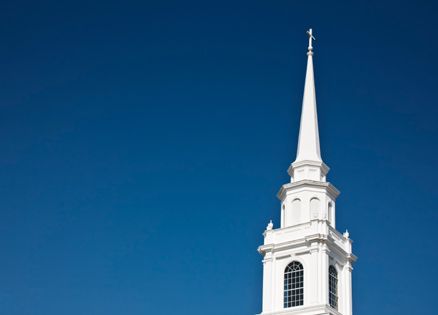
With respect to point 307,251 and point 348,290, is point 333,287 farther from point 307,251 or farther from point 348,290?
point 307,251

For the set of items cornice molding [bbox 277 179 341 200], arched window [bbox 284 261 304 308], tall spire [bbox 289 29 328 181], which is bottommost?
arched window [bbox 284 261 304 308]

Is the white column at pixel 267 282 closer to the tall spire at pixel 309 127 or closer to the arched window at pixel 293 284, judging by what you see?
the arched window at pixel 293 284

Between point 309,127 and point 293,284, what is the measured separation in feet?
52.1

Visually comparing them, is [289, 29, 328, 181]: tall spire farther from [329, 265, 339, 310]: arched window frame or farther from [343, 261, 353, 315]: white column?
[329, 265, 339, 310]: arched window frame

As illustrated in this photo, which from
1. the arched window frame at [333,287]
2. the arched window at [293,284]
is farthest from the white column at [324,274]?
the arched window at [293,284]

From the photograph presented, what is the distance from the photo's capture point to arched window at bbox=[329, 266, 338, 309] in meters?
74.8

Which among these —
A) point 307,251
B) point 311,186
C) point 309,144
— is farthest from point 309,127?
point 307,251

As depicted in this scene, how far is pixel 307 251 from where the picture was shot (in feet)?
249

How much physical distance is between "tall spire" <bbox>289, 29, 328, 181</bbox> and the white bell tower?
86 mm

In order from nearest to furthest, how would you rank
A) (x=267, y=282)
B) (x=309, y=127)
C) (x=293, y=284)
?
(x=293, y=284), (x=267, y=282), (x=309, y=127)

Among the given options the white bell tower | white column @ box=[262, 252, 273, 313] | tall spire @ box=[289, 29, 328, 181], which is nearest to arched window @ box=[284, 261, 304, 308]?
the white bell tower

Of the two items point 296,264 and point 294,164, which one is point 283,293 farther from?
point 294,164

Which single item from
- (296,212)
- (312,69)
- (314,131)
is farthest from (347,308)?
(312,69)

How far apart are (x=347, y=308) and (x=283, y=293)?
5.28m
